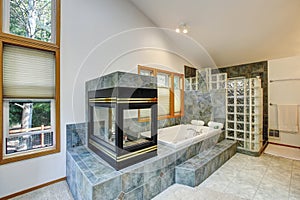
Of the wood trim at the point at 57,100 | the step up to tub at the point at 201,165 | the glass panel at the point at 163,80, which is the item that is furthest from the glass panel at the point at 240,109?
the wood trim at the point at 57,100

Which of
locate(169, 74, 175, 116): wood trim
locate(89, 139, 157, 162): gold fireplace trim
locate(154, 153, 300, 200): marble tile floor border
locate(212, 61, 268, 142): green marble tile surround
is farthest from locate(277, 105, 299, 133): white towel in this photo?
locate(89, 139, 157, 162): gold fireplace trim

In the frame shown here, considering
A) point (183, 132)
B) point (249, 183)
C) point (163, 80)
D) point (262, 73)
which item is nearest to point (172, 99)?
point (163, 80)

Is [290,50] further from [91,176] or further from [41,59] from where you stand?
[41,59]

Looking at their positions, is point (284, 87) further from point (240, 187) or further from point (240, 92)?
point (240, 187)

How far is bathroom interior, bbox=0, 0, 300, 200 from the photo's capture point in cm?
206

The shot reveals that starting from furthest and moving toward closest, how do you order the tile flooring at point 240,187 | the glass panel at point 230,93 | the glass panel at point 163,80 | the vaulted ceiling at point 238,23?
the glass panel at point 163,80, the glass panel at point 230,93, the vaulted ceiling at point 238,23, the tile flooring at point 240,187

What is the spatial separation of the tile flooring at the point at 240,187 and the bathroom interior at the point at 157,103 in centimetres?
5

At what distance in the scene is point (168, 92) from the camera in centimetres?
449

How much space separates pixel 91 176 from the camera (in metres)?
1.74

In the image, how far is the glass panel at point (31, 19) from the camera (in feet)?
7.18

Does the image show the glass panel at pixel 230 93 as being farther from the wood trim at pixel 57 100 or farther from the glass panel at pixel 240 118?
the wood trim at pixel 57 100

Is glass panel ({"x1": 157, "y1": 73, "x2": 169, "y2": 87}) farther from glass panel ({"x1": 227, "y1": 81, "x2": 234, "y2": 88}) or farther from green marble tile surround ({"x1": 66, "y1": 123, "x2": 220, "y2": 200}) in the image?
green marble tile surround ({"x1": 66, "y1": 123, "x2": 220, "y2": 200})

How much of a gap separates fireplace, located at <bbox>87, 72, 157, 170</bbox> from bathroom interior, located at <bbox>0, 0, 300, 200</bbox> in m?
0.01

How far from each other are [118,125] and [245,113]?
10.9 feet
